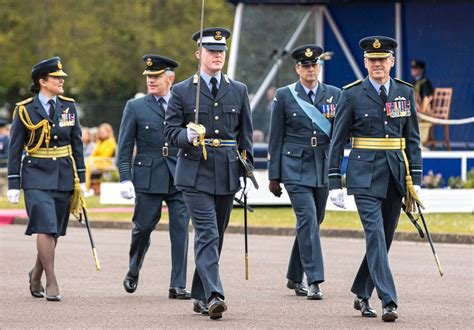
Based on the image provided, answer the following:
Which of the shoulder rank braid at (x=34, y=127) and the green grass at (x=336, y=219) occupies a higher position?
the shoulder rank braid at (x=34, y=127)

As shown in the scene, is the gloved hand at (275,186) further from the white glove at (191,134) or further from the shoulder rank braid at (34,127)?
the white glove at (191,134)

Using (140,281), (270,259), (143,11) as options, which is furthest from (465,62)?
(143,11)

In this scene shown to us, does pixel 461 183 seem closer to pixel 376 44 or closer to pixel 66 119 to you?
pixel 66 119

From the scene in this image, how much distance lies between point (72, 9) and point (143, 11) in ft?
8.11

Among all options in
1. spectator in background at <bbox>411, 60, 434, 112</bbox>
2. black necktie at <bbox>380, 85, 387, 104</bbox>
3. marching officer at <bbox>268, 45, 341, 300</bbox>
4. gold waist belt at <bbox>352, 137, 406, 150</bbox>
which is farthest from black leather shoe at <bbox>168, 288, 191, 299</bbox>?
spectator in background at <bbox>411, 60, 434, 112</bbox>

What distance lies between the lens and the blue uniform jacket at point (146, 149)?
1245cm

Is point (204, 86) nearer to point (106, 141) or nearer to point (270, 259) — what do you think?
point (270, 259)

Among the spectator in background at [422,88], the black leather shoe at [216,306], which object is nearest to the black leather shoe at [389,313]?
the black leather shoe at [216,306]

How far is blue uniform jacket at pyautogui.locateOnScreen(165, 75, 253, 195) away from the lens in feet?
35.4

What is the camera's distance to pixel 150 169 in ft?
40.9

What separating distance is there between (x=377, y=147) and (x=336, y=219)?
A: 1026 centimetres

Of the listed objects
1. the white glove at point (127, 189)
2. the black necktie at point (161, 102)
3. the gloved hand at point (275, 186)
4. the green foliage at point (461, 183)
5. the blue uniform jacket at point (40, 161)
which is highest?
the black necktie at point (161, 102)

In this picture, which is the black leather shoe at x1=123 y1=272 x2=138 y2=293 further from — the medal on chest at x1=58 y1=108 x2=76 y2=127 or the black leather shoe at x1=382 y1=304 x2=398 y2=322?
the black leather shoe at x1=382 y1=304 x2=398 y2=322

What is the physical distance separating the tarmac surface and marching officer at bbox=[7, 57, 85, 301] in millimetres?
584
